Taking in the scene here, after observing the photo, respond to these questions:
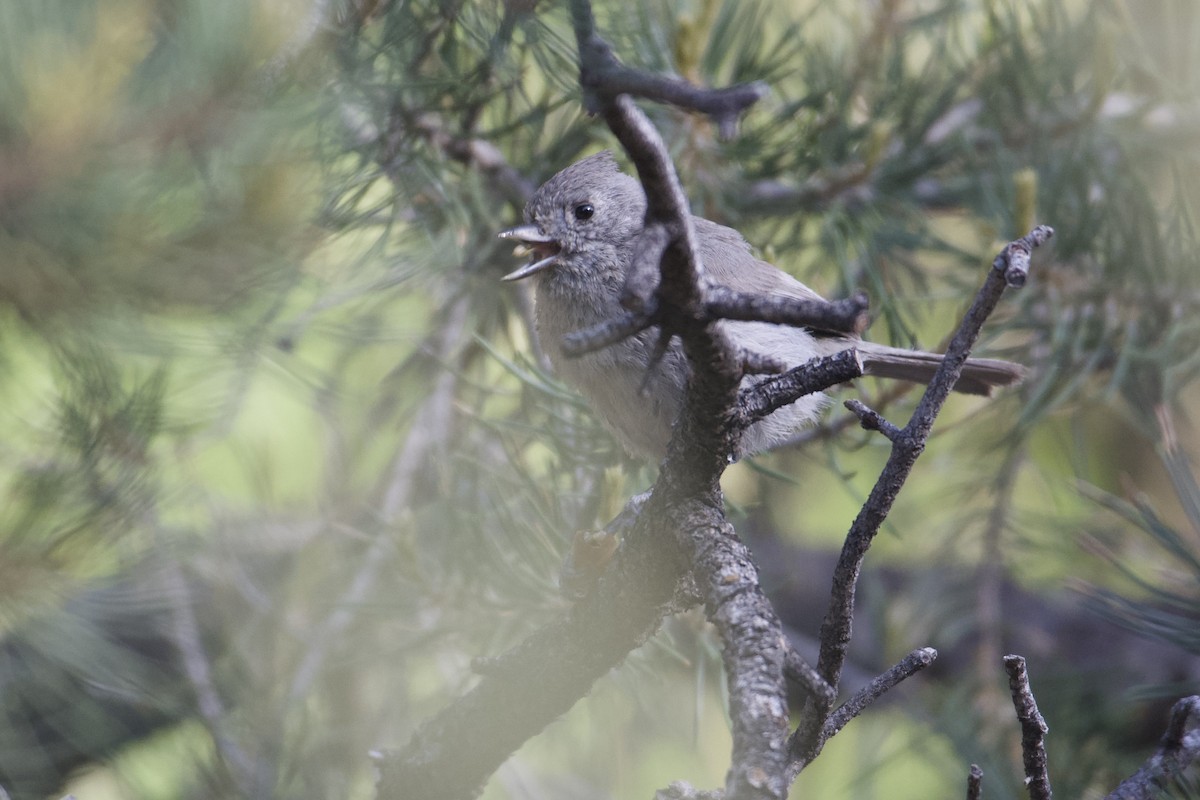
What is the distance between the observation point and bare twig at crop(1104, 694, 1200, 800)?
3.62 ft

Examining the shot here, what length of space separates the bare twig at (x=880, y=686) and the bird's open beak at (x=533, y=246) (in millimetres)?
1252

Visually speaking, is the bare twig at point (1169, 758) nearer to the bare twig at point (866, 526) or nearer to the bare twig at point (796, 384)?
the bare twig at point (866, 526)

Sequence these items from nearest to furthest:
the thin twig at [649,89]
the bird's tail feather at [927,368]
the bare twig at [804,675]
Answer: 1. the thin twig at [649,89]
2. the bare twig at [804,675]
3. the bird's tail feather at [927,368]

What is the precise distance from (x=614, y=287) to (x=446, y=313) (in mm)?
720

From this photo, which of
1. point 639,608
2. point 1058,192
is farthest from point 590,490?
point 1058,192

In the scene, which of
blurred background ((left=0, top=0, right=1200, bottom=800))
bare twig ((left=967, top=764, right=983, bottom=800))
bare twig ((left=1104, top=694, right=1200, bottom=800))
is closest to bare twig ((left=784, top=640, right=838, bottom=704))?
bare twig ((left=967, top=764, right=983, bottom=800))

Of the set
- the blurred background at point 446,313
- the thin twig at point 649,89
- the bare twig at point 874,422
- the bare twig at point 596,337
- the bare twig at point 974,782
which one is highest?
the blurred background at point 446,313

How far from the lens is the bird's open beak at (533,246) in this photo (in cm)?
214

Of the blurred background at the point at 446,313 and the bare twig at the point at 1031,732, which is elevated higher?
the blurred background at the point at 446,313

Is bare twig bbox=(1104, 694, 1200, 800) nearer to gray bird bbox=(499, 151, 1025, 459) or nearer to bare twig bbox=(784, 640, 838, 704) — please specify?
bare twig bbox=(784, 640, 838, 704)

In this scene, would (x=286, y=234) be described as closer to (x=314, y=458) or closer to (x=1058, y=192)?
(x=314, y=458)

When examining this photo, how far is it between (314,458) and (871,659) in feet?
6.80

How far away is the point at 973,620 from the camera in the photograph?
3.14m

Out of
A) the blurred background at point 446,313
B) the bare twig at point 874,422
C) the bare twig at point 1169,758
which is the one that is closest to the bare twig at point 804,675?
the bare twig at point 874,422
